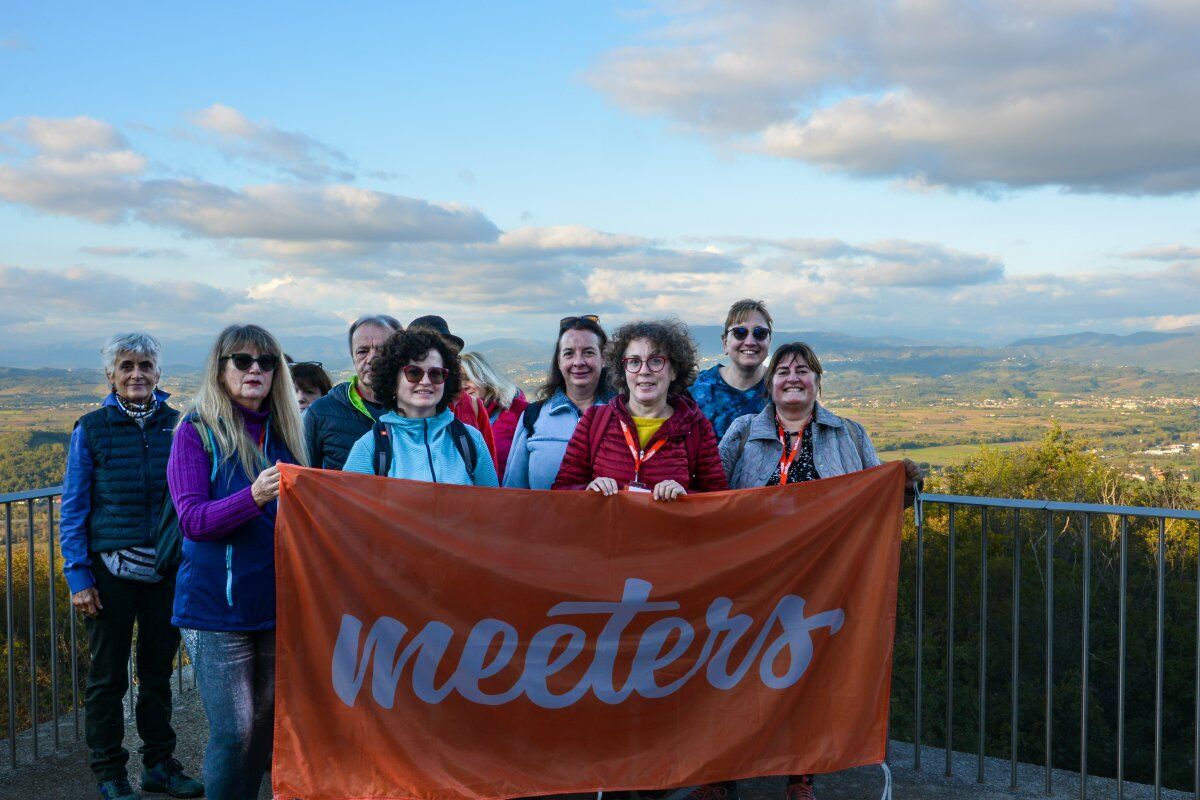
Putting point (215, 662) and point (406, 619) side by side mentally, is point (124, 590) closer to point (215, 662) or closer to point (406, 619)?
point (215, 662)

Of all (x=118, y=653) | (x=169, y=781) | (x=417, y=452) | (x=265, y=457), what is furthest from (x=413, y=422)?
(x=169, y=781)

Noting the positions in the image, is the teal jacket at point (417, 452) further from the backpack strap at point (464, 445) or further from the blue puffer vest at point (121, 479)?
the blue puffer vest at point (121, 479)

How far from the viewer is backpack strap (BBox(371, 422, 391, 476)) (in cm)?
402

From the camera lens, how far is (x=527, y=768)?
4.12 metres

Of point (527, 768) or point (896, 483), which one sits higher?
point (896, 483)

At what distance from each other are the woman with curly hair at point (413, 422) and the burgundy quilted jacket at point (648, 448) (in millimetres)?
540

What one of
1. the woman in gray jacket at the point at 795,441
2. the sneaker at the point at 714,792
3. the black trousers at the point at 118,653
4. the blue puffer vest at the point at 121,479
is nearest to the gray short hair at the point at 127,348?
the blue puffer vest at the point at 121,479

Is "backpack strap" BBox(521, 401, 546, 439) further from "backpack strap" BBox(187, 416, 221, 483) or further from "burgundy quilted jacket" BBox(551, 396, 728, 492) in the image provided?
"backpack strap" BBox(187, 416, 221, 483)

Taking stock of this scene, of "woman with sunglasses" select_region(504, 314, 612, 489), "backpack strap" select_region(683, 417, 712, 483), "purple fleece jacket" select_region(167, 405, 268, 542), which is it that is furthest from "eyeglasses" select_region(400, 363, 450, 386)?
"backpack strap" select_region(683, 417, 712, 483)

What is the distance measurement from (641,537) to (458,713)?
106 cm

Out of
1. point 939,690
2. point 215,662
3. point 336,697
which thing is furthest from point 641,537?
point 939,690

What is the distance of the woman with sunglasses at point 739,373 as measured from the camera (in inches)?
213

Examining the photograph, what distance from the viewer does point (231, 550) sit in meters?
3.73

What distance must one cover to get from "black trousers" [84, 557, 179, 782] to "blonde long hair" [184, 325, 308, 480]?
121cm
